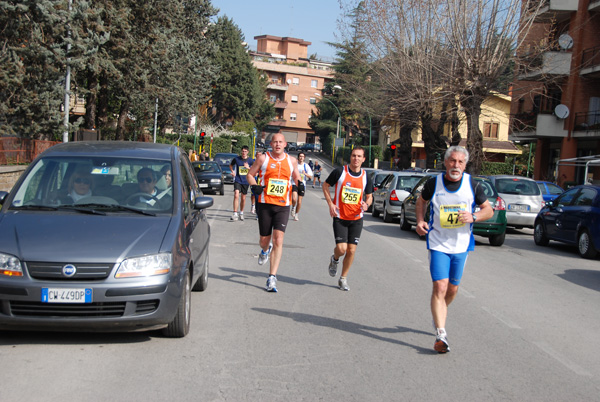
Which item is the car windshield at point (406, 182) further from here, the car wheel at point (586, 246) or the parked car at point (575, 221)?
the car wheel at point (586, 246)

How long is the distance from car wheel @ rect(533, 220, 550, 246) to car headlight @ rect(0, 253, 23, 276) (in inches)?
541

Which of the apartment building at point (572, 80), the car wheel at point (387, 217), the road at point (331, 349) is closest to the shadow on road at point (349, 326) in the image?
the road at point (331, 349)

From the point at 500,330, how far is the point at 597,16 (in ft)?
107

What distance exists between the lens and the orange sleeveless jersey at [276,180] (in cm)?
838

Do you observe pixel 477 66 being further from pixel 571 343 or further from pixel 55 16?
pixel 571 343

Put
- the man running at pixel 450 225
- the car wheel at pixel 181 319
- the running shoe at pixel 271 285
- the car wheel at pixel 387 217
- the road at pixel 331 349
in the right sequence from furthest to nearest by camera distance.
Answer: the car wheel at pixel 387 217
the running shoe at pixel 271 285
the man running at pixel 450 225
the car wheel at pixel 181 319
the road at pixel 331 349

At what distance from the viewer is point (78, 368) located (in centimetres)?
495

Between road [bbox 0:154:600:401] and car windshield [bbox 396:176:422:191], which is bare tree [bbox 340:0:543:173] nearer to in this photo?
car windshield [bbox 396:176:422:191]

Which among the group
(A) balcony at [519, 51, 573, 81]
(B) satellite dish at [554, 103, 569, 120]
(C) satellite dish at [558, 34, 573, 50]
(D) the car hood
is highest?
(C) satellite dish at [558, 34, 573, 50]

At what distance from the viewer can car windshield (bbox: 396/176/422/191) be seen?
20.3 m

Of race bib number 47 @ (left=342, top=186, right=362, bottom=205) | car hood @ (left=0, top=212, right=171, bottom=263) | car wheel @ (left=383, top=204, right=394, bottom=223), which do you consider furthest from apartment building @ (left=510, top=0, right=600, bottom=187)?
car hood @ (left=0, top=212, right=171, bottom=263)

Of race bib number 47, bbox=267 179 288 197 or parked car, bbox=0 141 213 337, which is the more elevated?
race bib number 47, bbox=267 179 288 197

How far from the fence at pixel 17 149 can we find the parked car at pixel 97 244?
14.7 metres

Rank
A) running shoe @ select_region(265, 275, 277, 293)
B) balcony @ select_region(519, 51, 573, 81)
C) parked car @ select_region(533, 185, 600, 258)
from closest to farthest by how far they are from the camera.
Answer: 1. running shoe @ select_region(265, 275, 277, 293)
2. parked car @ select_region(533, 185, 600, 258)
3. balcony @ select_region(519, 51, 573, 81)
